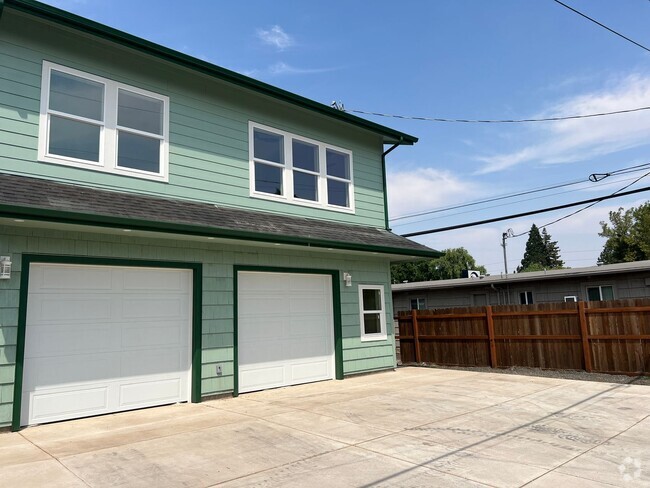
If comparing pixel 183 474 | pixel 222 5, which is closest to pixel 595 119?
pixel 222 5

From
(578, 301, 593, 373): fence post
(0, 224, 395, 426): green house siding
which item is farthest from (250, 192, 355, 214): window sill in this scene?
(578, 301, 593, 373): fence post

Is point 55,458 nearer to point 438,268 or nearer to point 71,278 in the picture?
point 71,278

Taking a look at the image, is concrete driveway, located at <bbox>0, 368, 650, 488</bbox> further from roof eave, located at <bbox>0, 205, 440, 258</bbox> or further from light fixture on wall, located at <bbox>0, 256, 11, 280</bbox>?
roof eave, located at <bbox>0, 205, 440, 258</bbox>

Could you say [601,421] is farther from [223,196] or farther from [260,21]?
[260,21]

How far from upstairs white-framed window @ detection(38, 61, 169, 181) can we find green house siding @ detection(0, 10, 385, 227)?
0.39 ft

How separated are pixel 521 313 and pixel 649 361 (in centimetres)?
267

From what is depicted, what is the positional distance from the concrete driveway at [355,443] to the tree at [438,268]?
47749 mm

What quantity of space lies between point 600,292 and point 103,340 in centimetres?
1673

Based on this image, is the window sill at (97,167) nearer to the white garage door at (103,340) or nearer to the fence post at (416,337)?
the white garage door at (103,340)

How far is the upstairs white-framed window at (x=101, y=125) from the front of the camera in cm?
704

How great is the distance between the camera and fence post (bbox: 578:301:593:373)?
10.3m

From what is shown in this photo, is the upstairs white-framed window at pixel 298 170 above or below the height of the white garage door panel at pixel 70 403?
above

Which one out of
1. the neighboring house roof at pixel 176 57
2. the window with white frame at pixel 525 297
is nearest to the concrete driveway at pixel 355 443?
the neighboring house roof at pixel 176 57

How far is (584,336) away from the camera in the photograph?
10.4m
